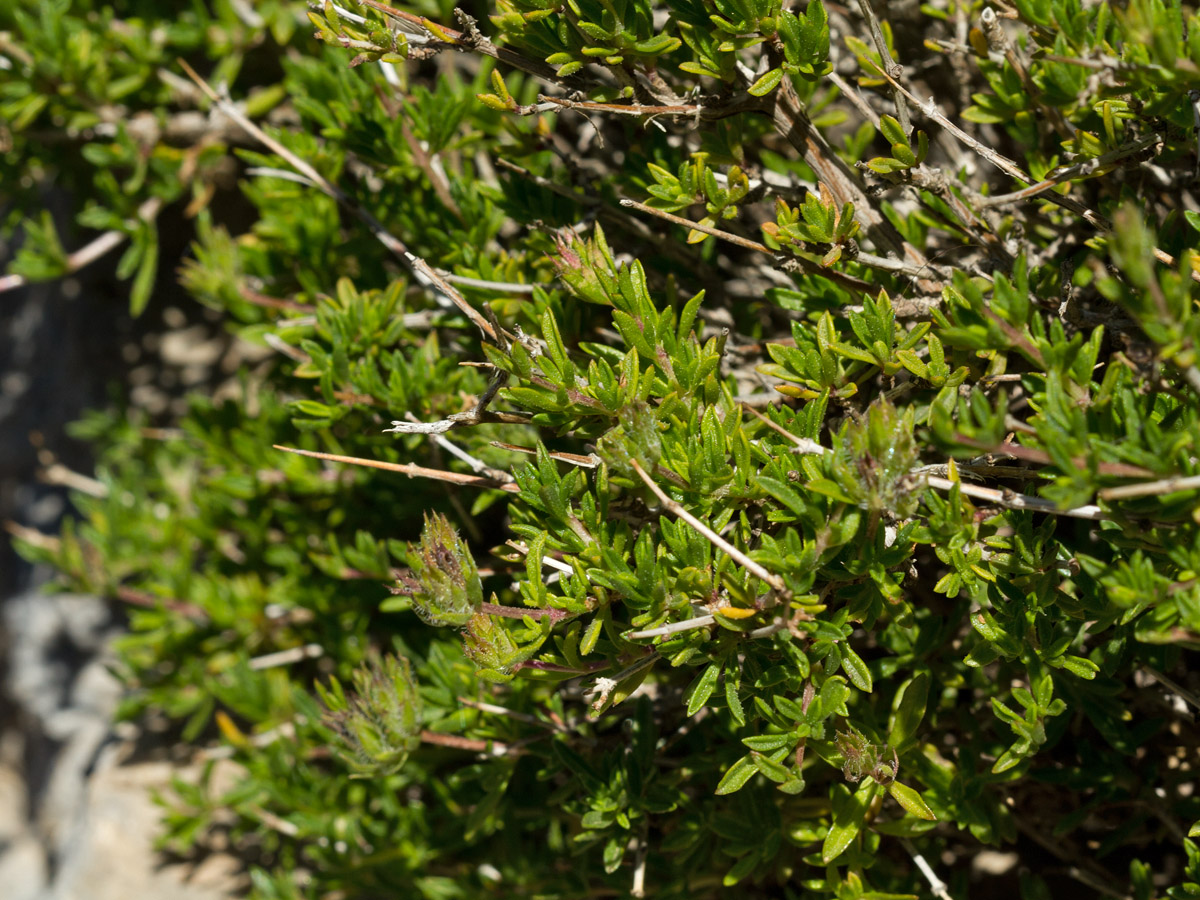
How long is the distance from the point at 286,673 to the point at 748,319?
1635 millimetres

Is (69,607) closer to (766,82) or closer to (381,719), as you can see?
(381,719)

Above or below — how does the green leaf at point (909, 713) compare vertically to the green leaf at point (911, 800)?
above

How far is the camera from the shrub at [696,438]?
1.47m

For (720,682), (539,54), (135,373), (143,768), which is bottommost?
(143,768)

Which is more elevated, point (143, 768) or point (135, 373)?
point (135, 373)

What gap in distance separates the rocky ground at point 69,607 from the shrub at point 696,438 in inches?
20.6

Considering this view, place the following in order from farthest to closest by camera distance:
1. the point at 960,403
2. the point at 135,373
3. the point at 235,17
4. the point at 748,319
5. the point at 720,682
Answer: the point at 135,373
the point at 235,17
the point at 748,319
the point at 720,682
the point at 960,403

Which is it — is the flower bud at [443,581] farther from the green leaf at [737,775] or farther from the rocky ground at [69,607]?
the rocky ground at [69,607]

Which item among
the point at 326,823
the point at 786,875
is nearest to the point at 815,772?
the point at 786,875

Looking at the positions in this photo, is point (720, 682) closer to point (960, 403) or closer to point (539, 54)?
point (960, 403)

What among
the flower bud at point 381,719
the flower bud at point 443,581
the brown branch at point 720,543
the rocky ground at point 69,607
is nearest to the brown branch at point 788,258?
the brown branch at point 720,543

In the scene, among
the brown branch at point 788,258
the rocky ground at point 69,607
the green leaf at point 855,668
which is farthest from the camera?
the rocky ground at point 69,607

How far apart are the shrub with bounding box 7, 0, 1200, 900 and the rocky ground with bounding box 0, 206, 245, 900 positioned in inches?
20.6

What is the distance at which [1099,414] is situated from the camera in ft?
4.58
